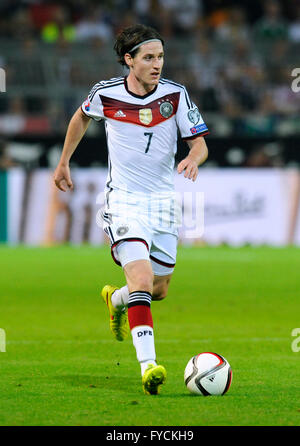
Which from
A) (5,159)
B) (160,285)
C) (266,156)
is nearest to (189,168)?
(160,285)

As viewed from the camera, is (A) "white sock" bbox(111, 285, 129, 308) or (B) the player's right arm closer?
(B) the player's right arm

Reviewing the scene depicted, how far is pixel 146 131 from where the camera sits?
22.7ft

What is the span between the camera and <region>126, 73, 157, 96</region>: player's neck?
700 centimetres

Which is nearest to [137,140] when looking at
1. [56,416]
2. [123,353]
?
[123,353]

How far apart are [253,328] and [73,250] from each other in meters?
8.78

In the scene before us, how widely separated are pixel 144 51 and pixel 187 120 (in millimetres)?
575

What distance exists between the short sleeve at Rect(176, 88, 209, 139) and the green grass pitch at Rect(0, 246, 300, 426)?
1707mm

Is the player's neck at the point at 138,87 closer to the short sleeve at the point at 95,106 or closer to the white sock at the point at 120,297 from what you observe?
the short sleeve at the point at 95,106

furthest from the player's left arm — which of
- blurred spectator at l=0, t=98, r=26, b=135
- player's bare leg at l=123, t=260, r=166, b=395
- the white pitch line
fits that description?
blurred spectator at l=0, t=98, r=26, b=135

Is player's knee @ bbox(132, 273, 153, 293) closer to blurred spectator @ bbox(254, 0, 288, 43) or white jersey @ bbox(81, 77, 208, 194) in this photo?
white jersey @ bbox(81, 77, 208, 194)

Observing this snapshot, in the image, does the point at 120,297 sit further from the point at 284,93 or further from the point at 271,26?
the point at 271,26

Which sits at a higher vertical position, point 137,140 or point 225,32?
point 225,32
